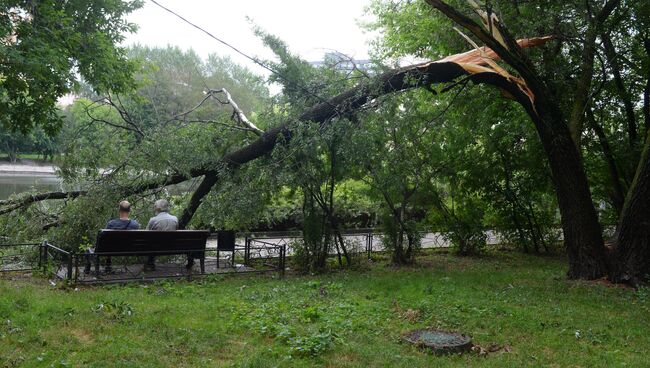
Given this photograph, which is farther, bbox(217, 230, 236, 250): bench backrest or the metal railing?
bbox(217, 230, 236, 250): bench backrest

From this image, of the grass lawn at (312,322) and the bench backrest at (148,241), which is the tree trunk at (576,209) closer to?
the grass lawn at (312,322)

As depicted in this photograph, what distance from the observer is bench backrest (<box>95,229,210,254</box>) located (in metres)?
8.90

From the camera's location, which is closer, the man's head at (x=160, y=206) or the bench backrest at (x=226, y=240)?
the man's head at (x=160, y=206)

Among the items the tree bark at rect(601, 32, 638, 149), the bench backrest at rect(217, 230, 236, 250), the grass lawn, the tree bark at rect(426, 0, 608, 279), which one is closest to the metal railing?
the grass lawn

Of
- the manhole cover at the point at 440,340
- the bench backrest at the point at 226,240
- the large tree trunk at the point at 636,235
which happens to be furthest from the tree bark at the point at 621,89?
the bench backrest at the point at 226,240

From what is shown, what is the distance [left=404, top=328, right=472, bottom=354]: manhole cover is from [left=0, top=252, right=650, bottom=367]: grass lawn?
14cm

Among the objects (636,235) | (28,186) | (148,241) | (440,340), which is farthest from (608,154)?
(28,186)

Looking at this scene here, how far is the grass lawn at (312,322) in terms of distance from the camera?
5.26m

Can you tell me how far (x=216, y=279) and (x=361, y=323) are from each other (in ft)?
13.2

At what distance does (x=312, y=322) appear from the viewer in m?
6.62

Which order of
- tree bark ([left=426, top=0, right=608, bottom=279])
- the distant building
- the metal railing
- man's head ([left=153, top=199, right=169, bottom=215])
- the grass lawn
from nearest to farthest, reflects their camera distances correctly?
the grass lawn, tree bark ([left=426, top=0, right=608, bottom=279]), the metal railing, man's head ([left=153, top=199, right=169, bottom=215]), the distant building

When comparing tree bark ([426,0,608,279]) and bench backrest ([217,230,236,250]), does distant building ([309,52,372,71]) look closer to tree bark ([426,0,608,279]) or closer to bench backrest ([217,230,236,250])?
tree bark ([426,0,608,279])

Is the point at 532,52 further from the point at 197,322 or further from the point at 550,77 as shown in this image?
the point at 197,322

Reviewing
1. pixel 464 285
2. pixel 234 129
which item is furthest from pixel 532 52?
pixel 234 129
